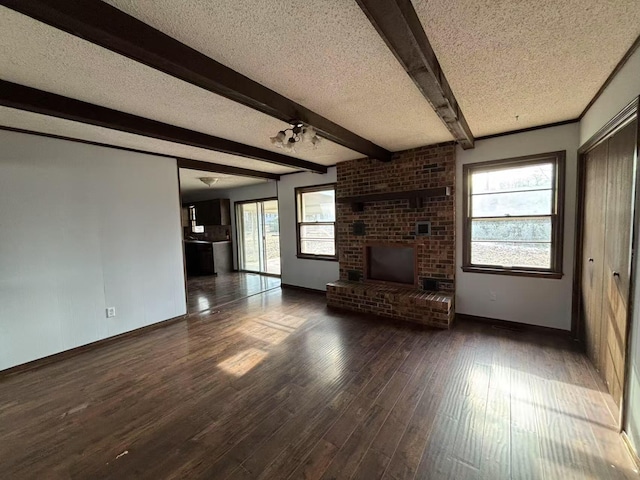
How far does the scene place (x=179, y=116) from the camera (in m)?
2.60

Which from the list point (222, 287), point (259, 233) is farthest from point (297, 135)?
point (259, 233)

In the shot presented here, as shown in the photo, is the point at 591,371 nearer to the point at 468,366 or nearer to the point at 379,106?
the point at 468,366

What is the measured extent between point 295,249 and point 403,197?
2.65 metres

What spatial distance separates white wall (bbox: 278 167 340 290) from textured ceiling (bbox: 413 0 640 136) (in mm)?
3191

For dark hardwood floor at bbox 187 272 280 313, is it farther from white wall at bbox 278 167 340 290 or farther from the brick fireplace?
the brick fireplace

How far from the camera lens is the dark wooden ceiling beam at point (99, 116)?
1.95 metres

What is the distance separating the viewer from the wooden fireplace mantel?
368 centimetres

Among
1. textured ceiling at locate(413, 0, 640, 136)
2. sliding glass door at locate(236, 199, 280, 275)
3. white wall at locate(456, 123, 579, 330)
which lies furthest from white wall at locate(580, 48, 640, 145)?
sliding glass door at locate(236, 199, 280, 275)

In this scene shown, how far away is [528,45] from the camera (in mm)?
1692

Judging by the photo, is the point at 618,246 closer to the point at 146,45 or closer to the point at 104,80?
the point at 146,45

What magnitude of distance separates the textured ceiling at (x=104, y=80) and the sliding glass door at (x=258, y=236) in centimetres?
454

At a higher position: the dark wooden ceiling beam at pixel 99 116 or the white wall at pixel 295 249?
the dark wooden ceiling beam at pixel 99 116

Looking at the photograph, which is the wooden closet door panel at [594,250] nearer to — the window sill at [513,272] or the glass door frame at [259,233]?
the window sill at [513,272]

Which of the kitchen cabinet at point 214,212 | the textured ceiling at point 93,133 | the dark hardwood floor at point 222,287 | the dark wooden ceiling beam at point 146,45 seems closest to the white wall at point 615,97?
the dark wooden ceiling beam at point 146,45
